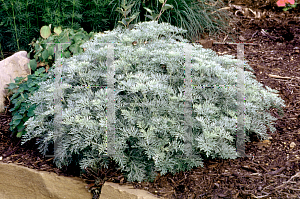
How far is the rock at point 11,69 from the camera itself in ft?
11.3

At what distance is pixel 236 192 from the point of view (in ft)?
6.74

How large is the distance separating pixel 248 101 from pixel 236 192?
0.92 meters

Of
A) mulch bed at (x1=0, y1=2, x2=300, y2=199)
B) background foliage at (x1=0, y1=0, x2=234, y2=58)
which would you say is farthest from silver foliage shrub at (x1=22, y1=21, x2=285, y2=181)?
background foliage at (x1=0, y1=0, x2=234, y2=58)

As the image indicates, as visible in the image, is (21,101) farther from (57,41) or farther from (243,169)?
(243,169)

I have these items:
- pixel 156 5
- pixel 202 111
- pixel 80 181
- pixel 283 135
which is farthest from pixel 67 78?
pixel 156 5

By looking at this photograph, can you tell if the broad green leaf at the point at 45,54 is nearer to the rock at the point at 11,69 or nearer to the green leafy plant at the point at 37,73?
the green leafy plant at the point at 37,73

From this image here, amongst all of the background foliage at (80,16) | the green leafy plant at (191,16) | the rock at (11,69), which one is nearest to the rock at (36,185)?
the rock at (11,69)

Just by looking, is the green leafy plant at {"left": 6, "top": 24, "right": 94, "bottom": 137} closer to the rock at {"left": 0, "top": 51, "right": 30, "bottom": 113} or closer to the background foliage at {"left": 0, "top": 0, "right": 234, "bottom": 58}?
the rock at {"left": 0, "top": 51, "right": 30, "bottom": 113}

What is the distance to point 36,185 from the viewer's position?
242cm

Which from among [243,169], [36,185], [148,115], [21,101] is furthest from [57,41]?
[243,169]

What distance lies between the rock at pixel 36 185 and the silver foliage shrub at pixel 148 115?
0.17 metres

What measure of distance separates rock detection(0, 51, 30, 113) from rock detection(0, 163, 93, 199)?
1144 mm

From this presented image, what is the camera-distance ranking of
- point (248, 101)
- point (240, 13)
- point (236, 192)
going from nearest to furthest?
point (236, 192), point (248, 101), point (240, 13)

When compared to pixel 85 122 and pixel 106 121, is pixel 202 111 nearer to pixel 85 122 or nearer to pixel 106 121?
pixel 106 121
